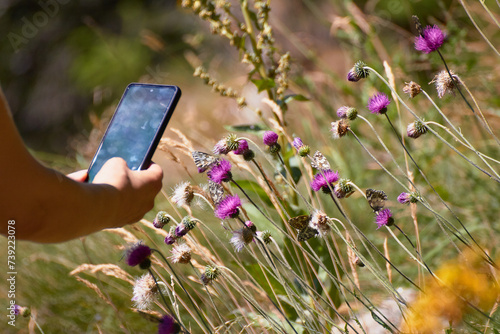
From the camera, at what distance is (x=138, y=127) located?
88cm

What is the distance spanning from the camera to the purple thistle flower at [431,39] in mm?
780

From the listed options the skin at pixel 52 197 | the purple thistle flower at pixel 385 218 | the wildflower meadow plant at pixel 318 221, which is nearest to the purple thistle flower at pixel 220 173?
the wildflower meadow plant at pixel 318 221

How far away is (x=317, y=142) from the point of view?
2.42 meters

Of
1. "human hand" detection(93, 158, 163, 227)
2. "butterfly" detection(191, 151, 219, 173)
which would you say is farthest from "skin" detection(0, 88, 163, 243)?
"butterfly" detection(191, 151, 219, 173)

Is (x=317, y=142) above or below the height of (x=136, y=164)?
below

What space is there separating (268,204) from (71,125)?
5.62m

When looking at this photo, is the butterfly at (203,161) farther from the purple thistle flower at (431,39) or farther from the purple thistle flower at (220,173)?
the purple thistle flower at (431,39)

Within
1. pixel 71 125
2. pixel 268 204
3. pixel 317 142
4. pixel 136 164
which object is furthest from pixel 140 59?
pixel 136 164

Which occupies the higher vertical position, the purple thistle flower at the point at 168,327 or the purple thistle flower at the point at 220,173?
the purple thistle flower at the point at 220,173

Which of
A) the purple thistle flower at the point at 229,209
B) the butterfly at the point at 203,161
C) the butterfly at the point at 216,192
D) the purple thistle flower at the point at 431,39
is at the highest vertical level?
the purple thistle flower at the point at 431,39

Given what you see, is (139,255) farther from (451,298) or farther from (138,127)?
(451,298)

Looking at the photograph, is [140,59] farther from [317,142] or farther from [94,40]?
[317,142]

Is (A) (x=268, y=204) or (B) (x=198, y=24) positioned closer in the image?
(A) (x=268, y=204)

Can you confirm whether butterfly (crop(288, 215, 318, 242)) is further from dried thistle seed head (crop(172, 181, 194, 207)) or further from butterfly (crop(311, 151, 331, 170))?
dried thistle seed head (crop(172, 181, 194, 207))
